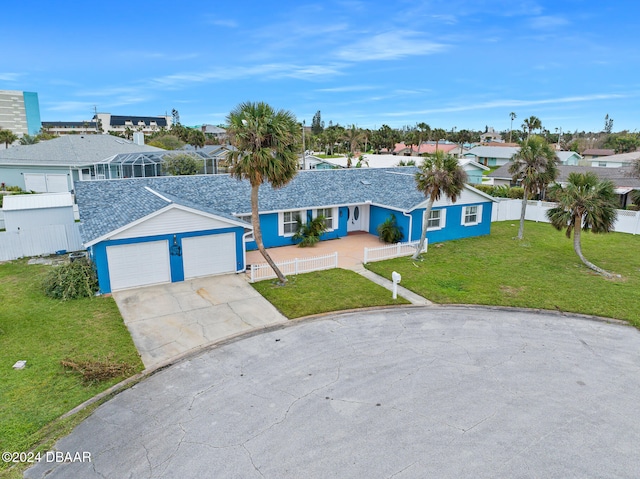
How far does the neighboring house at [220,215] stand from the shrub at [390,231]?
324mm

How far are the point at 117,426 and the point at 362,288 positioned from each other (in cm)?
1047

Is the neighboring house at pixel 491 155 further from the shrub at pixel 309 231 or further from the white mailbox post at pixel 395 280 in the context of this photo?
the white mailbox post at pixel 395 280

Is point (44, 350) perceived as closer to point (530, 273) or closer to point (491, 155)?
point (530, 273)

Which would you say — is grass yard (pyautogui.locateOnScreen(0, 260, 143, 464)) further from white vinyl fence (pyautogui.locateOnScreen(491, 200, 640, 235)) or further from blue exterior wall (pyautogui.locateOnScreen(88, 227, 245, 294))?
white vinyl fence (pyautogui.locateOnScreen(491, 200, 640, 235))

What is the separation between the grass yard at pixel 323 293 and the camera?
50.0ft

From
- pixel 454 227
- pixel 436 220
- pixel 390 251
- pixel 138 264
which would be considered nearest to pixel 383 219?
pixel 436 220

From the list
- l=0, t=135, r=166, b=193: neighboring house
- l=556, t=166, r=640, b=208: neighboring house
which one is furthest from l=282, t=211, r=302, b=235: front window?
l=0, t=135, r=166, b=193: neighboring house

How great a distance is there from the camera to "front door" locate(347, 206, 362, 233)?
26.7m

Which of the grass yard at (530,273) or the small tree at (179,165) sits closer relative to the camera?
the grass yard at (530,273)

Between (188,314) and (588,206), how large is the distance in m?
17.6

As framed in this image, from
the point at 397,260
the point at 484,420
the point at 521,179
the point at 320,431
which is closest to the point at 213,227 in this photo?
the point at 397,260

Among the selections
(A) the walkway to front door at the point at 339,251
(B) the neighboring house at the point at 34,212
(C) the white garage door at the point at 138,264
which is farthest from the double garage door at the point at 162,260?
(B) the neighboring house at the point at 34,212

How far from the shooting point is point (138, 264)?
1705 centimetres

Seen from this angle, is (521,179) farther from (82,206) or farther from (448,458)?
(82,206)
